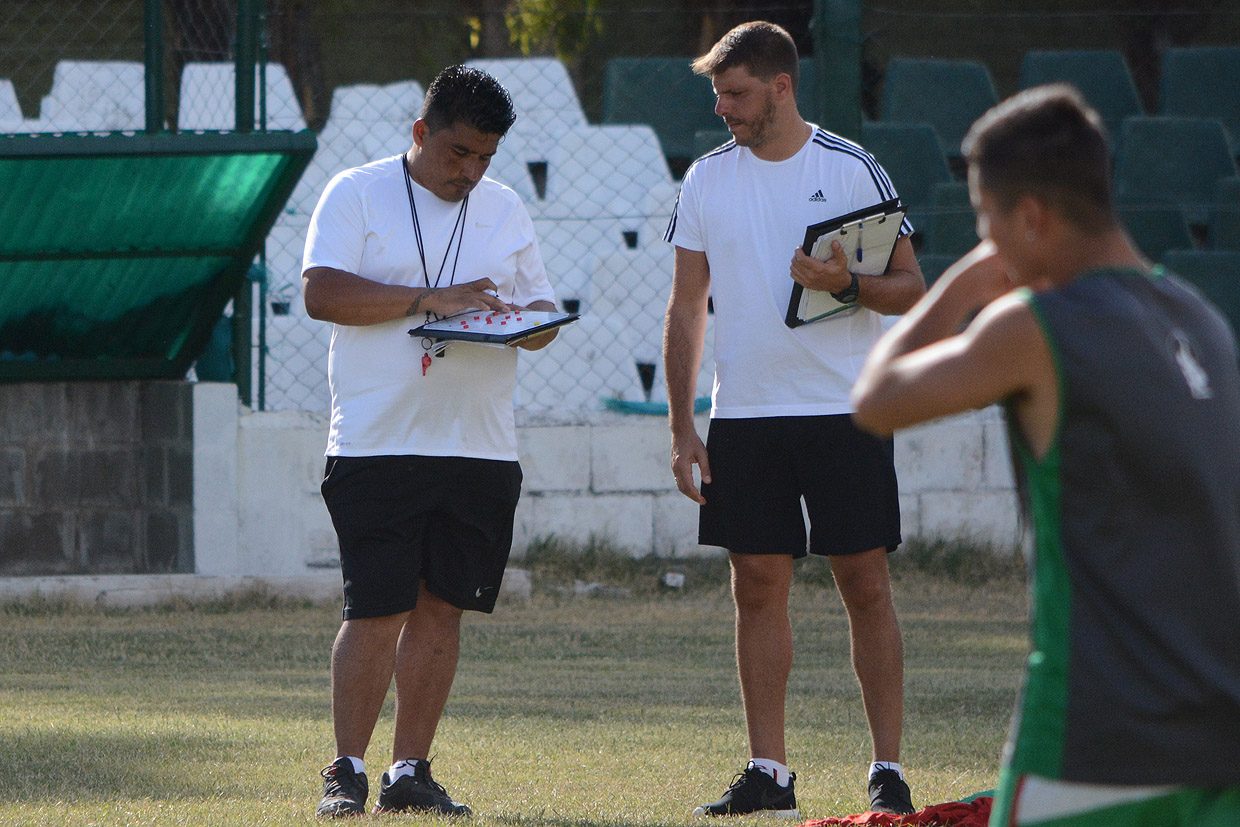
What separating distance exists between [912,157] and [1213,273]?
2.15 m

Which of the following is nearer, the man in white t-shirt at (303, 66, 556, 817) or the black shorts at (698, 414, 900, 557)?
the man in white t-shirt at (303, 66, 556, 817)

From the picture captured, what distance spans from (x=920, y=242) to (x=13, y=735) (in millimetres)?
8239

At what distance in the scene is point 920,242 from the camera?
11914mm

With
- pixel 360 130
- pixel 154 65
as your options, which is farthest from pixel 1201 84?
pixel 154 65

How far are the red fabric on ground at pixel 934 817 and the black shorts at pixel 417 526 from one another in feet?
3.39

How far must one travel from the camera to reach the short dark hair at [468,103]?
412 cm

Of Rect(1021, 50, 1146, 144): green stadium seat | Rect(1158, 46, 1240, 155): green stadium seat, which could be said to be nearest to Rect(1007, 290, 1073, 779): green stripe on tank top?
Rect(1021, 50, 1146, 144): green stadium seat

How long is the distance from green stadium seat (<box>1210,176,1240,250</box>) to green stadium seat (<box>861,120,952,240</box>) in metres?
1.84

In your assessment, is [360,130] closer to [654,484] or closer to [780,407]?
[654,484]

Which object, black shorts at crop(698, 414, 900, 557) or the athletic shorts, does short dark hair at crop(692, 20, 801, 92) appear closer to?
black shorts at crop(698, 414, 900, 557)

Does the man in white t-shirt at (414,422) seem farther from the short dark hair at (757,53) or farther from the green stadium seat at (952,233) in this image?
the green stadium seat at (952,233)

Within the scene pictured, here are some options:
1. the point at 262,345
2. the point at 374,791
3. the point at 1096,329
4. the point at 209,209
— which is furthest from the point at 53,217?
the point at 1096,329

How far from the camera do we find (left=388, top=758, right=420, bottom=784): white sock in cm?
411

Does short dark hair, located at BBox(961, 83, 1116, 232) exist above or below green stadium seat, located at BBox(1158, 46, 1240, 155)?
below
